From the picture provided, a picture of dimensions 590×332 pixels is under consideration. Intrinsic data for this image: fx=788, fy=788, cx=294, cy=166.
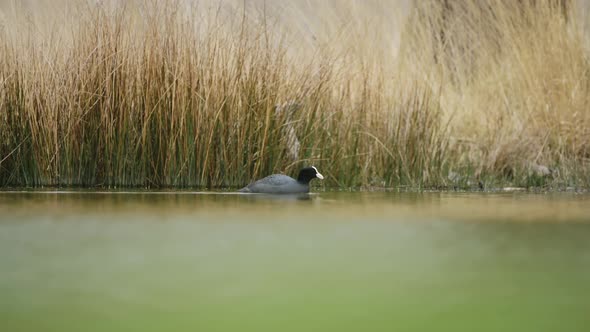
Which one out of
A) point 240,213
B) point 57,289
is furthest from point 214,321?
point 240,213

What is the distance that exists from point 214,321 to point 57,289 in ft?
1.69

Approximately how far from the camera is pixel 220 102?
4.79 metres

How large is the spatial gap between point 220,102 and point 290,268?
2672mm

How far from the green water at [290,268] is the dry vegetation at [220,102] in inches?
44.4

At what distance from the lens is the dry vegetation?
4727mm

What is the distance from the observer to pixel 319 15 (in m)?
5.71

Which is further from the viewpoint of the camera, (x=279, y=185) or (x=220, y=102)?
(x=220, y=102)

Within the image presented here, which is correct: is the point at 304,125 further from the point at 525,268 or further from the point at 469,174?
the point at 525,268

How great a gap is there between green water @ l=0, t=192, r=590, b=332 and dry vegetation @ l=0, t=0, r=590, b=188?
113 centimetres

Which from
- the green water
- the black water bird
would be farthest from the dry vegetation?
the green water

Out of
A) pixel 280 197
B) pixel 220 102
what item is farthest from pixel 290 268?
pixel 220 102

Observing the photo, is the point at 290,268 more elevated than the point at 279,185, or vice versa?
the point at 279,185

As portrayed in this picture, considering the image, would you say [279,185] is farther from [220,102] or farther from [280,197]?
[220,102]

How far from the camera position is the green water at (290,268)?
71.0 inches
